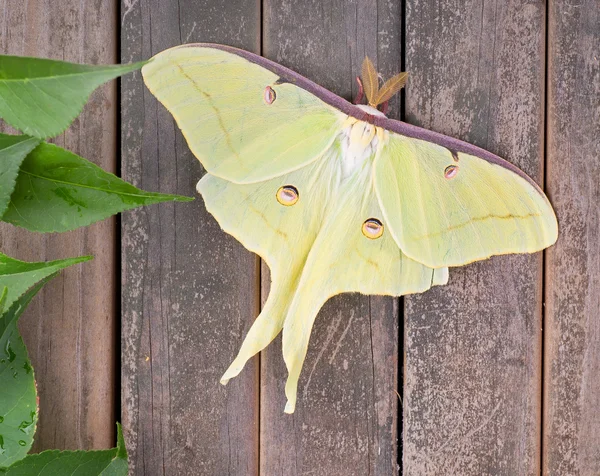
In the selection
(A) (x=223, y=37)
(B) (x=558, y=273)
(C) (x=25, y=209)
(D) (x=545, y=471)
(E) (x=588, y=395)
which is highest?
(A) (x=223, y=37)

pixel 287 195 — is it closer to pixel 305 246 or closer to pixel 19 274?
pixel 305 246

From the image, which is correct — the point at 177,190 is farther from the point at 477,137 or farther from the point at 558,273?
the point at 558,273

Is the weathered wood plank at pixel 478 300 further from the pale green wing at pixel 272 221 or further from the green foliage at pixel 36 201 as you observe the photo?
the green foliage at pixel 36 201

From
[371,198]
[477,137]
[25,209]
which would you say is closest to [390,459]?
[371,198]

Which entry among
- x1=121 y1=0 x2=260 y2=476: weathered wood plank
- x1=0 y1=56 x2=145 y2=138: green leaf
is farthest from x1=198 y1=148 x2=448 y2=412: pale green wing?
x1=0 y1=56 x2=145 y2=138: green leaf

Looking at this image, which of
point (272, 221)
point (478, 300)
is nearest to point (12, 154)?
point (272, 221)

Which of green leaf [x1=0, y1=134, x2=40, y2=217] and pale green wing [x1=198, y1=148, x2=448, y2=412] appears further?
pale green wing [x1=198, y1=148, x2=448, y2=412]

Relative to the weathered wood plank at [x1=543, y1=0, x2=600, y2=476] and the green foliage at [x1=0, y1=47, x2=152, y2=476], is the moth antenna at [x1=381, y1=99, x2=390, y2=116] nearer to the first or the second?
the weathered wood plank at [x1=543, y1=0, x2=600, y2=476]
